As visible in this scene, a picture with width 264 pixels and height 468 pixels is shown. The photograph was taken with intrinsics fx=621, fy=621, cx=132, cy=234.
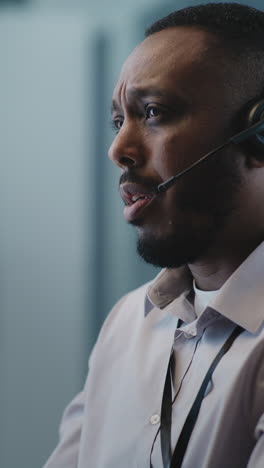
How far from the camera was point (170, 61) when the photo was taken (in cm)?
106

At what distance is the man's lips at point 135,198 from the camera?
1.07m

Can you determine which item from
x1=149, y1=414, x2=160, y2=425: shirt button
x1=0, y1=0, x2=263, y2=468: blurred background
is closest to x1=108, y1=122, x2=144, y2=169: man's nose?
x1=149, y1=414, x2=160, y2=425: shirt button

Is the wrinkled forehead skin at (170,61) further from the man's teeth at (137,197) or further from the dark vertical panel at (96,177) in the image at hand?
the dark vertical panel at (96,177)

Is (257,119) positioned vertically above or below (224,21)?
below

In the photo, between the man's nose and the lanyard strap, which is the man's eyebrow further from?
the lanyard strap

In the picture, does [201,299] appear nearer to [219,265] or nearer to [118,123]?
[219,265]

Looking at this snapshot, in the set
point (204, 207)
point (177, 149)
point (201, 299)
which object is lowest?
point (201, 299)

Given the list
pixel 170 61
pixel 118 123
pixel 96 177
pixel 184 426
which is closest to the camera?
pixel 184 426

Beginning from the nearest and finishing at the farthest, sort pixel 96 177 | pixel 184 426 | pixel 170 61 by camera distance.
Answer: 1. pixel 184 426
2. pixel 170 61
3. pixel 96 177

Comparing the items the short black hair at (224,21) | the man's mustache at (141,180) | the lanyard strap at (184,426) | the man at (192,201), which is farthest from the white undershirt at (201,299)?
the short black hair at (224,21)

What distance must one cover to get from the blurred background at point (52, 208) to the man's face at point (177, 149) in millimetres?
1059

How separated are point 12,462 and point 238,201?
1572 millimetres

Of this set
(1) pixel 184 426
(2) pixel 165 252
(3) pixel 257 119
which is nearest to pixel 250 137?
(3) pixel 257 119

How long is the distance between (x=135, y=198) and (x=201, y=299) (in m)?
0.22
